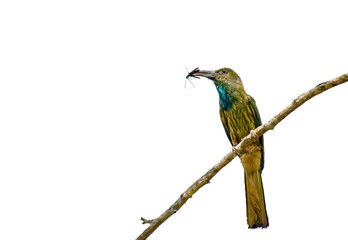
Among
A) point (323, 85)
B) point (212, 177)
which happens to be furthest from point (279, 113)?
point (212, 177)

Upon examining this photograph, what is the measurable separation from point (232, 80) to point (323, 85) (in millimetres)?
2179

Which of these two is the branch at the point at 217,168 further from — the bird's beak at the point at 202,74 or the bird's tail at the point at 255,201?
the bird's beak at the point at 202,74

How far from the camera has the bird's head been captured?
658cm

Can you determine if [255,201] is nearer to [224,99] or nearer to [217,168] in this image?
[224,99]

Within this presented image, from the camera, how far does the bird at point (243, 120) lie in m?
6.47

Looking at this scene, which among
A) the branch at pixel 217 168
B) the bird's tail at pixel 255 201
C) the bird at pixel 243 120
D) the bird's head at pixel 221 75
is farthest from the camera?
the bird's head at pixel 221 75

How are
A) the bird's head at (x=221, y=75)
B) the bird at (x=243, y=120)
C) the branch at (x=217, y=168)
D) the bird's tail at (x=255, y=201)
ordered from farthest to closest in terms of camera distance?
1. the bird's head at (x=221, y=75)
2. the bird at (x=243, y=120)
3. the bird's tail at (x=255, y=201)
4. the branch at (x=217, y=168)

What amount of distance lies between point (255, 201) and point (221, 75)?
5.10ft

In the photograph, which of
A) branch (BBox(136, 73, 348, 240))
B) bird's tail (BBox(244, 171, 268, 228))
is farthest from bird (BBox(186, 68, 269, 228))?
branch (BBox(136, 73, 348, 240))

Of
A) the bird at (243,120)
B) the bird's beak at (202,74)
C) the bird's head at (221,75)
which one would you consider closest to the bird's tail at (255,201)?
the bird at (243,120)

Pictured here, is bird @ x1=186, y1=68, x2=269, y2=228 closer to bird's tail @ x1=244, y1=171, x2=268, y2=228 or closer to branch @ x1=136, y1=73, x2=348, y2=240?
bird's tail @ x1=244, y1=171, x2=268, y2=228

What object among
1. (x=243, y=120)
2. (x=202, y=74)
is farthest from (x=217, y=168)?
(x=202, y=74)

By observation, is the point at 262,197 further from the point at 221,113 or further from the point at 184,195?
the point at 184,195

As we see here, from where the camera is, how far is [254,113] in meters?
6.56
